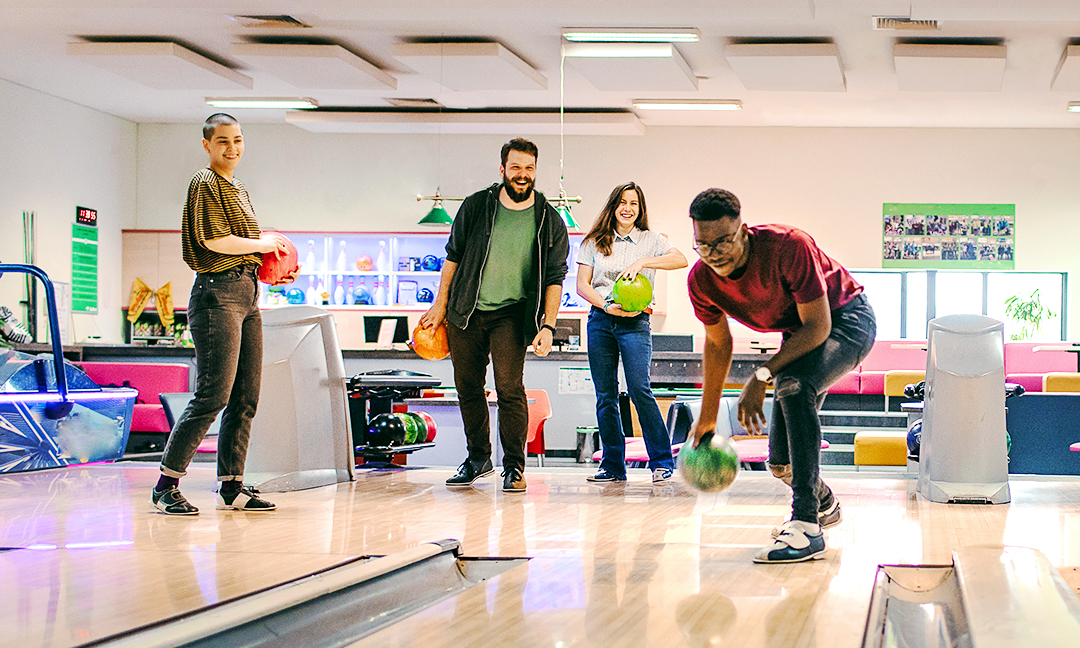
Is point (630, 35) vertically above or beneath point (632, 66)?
above

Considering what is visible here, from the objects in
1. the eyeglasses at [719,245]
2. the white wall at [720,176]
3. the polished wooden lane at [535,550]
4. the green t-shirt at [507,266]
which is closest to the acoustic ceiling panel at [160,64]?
the white wall at [720,176]

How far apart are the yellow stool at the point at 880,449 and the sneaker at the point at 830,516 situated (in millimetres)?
4960

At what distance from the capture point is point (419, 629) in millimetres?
1919

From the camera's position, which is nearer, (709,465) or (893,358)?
(709,465)

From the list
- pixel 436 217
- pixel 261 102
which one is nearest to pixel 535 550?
pixel 436 217

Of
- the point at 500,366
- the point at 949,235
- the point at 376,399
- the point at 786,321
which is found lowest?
the point at 376,399

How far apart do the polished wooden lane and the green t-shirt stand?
809mm

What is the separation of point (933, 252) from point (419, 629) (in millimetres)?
11595

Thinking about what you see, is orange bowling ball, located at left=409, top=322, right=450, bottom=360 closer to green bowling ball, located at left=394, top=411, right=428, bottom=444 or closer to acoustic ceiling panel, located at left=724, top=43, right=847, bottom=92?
green bowling ball, located at left=394, top=411, right=428, bottom=444

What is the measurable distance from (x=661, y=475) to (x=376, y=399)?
180cm

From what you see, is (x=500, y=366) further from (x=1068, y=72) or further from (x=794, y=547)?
(x=1068, y=72)

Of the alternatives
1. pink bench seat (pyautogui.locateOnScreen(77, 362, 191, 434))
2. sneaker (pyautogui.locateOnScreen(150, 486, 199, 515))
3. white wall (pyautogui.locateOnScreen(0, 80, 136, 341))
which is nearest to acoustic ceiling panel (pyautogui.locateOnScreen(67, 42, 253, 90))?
white wall (pyautogui.locateOnScreen(0, 80, 136, 341))

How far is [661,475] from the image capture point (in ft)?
15.3

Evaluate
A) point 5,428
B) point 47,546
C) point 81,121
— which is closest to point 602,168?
point 81,121
